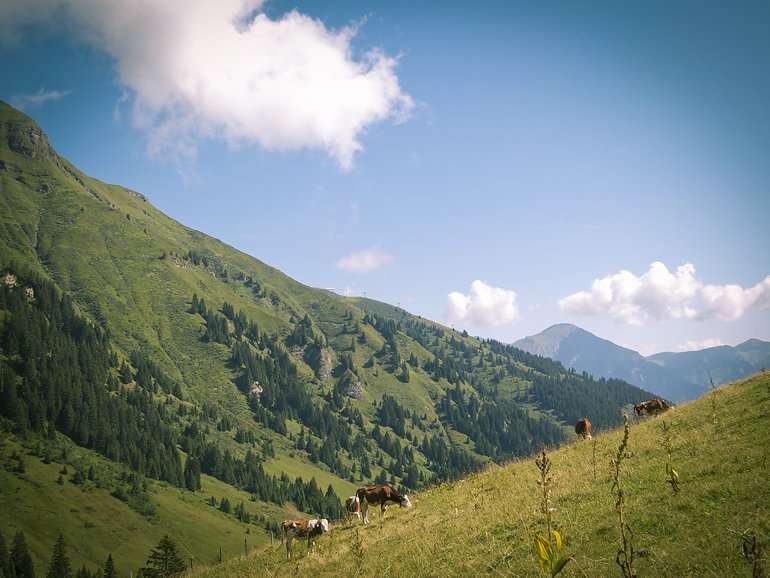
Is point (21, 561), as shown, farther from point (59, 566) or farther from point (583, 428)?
point (583, 428)

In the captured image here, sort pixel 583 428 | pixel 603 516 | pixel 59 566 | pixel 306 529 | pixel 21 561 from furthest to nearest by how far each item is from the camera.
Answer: pixel 59 566
pixel 21 561
pixel 583 428
pixel 306 529
pixel 603 516

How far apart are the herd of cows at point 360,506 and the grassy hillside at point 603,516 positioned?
84 cm

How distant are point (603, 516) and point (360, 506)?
50.7 ft

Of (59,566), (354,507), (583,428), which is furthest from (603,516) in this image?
(59,566)

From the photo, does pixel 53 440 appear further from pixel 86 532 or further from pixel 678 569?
pixel 678 569

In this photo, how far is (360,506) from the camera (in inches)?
1037

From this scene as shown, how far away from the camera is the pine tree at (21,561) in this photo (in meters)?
98.3

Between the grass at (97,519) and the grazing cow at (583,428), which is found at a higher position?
the grazing cow at (583,428)

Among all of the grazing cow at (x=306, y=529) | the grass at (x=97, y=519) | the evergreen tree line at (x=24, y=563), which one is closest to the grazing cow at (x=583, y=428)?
the grazing cow at (x=306, y=529)

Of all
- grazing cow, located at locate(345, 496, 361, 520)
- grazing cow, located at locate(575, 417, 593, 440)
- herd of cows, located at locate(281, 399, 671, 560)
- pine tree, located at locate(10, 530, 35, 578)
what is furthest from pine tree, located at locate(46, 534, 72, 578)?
grazing cow, located at locate(575, 417, 593, 440)

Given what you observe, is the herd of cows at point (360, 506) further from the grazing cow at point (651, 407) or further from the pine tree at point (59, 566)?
the pine tree at point (59, 566)

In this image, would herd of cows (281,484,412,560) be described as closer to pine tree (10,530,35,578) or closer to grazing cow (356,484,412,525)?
grazing cow (356,484,412,525)

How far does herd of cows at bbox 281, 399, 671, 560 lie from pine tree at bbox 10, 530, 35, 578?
110 m

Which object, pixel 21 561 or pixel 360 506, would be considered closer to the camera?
pixel 360 506
